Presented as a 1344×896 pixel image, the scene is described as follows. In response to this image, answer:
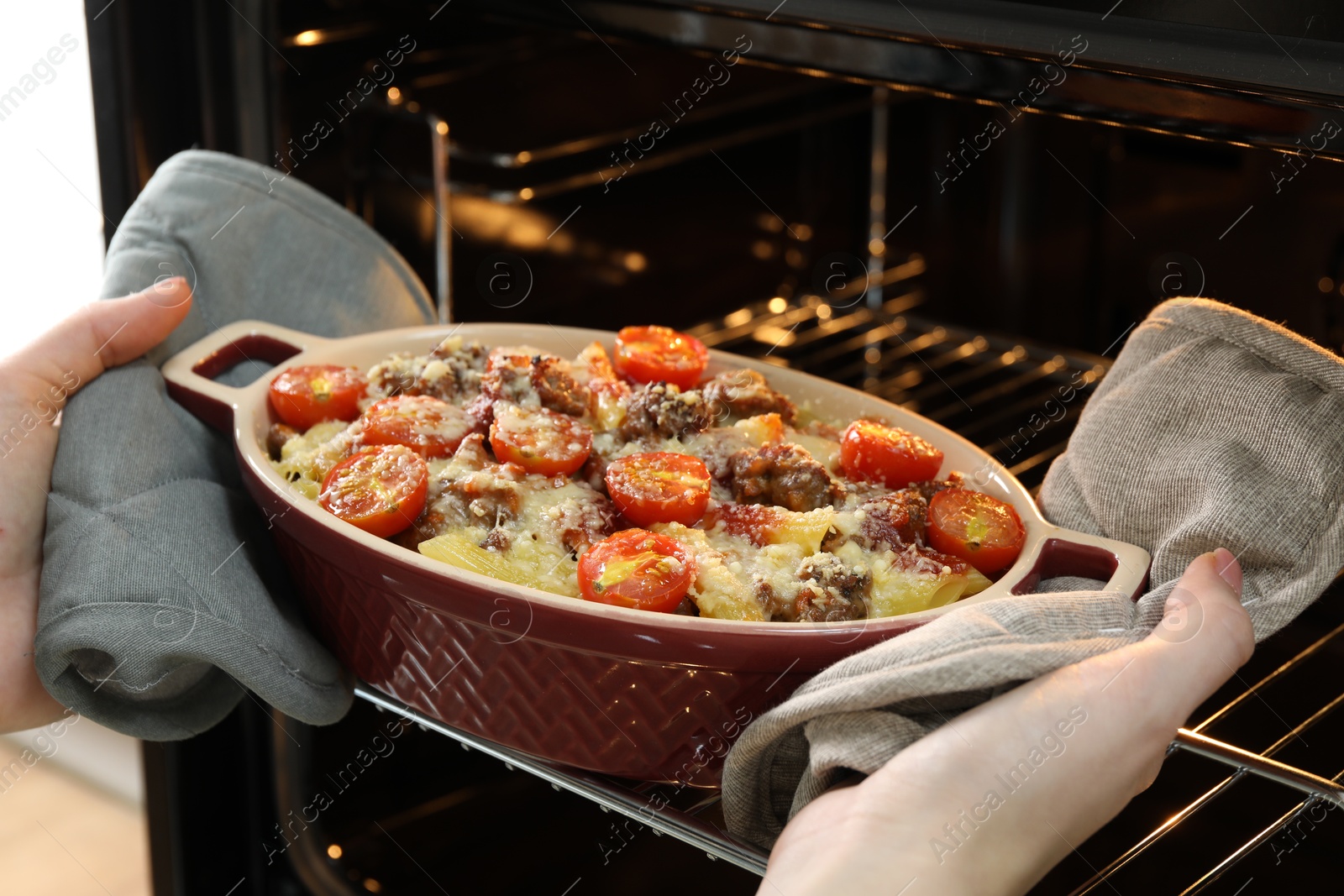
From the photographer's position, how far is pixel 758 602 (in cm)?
62

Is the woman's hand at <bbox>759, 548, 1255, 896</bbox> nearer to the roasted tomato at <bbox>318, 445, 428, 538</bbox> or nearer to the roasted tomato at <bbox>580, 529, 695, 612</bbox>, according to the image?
→ the roasted tomato at <bbox>580, 529, 695, 612</bbox>

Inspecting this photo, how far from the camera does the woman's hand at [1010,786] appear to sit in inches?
19.5

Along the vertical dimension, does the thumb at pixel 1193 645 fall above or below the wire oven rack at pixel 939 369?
above

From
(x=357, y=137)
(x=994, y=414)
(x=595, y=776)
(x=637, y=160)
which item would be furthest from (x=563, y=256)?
(x=595, y=776)

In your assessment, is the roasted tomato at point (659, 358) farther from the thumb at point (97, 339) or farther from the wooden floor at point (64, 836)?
the wooden floor at point (64, 836)

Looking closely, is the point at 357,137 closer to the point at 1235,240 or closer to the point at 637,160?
the point at 637,160

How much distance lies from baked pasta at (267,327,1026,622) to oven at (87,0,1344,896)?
128mm

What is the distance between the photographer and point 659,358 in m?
0.83

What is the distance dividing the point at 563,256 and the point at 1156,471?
62cm

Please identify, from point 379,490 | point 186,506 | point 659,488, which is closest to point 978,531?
point 659,488

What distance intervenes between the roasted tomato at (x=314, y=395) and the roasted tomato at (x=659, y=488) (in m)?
0.19

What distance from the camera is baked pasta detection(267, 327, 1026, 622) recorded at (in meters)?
0.63

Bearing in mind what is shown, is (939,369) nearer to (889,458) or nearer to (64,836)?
(889,458)

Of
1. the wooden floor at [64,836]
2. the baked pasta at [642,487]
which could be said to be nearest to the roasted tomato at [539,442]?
the baked pasta at [642,487]
